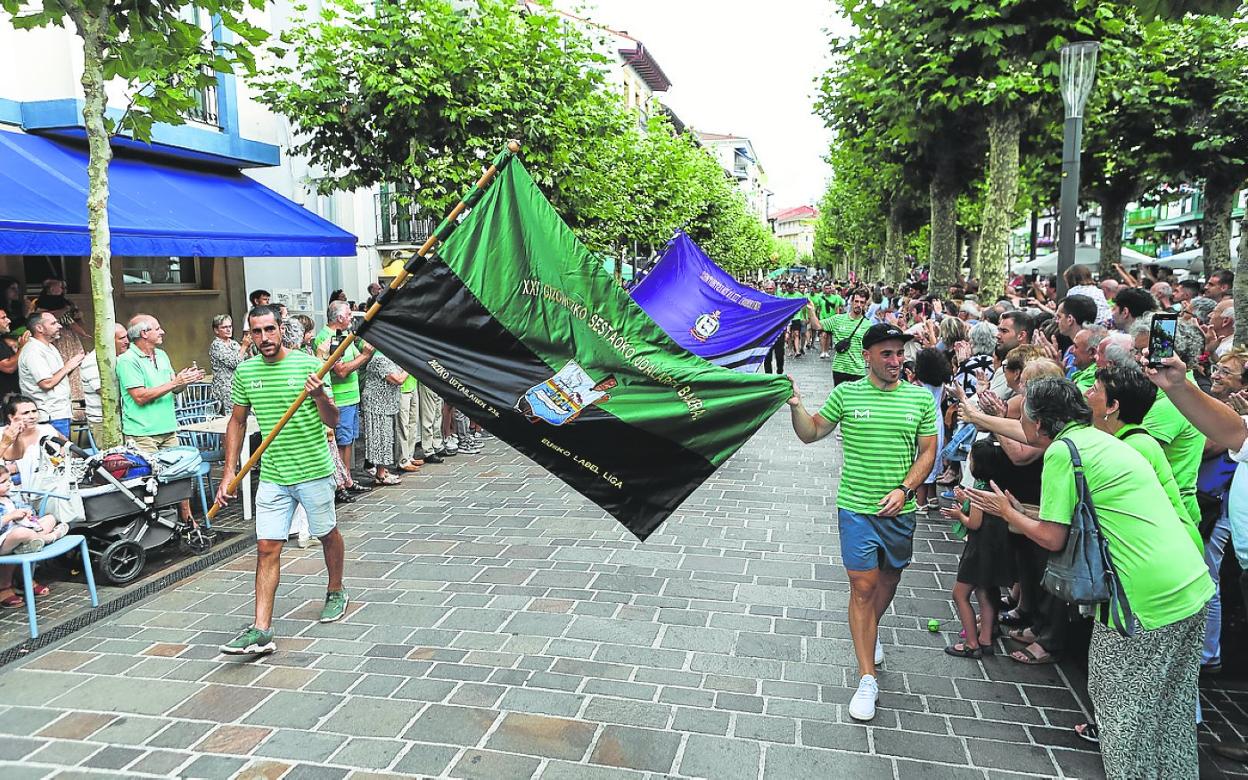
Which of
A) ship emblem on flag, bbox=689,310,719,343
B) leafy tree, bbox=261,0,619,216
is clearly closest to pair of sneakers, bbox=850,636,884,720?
ship emblem on flag, bbox=689,310,719,343

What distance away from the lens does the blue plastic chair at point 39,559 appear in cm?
541

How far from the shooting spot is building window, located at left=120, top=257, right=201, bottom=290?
13367mm

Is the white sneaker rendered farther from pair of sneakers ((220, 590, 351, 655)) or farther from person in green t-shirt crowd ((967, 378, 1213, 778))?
pair of sneakers ((220, 590, 351, 655))

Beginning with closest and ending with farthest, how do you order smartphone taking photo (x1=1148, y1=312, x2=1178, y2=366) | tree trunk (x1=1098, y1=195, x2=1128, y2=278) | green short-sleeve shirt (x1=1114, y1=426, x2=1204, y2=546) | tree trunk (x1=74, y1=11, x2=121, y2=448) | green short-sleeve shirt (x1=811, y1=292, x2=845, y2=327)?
smartphone taking photo (x1=1148, y1=312, x2=1178, y2=366), green short-sleeve shirt (x1=1114, y1=426, x2=1204, y2=546), tree trunk (x1=74, y1=11, x2=121, y2=448), green short-sleeve shirt (x1=811, y1=292, x2=845, y2=327), tree trunk (x1=1098, y1=195, x2=1128, y2=278)

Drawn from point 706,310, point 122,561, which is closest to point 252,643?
point 122,561

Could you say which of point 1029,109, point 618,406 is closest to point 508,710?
point 618,406

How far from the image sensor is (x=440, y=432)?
36.9ft

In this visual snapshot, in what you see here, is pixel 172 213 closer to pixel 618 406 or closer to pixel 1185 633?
pixel 618 406

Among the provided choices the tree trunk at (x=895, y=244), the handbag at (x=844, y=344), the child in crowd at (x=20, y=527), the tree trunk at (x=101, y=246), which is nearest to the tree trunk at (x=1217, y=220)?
the tree trunk at (x=895, y=244)

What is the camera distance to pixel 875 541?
451 centimetres

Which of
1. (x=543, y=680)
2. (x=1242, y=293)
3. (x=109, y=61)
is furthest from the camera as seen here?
(x=109, y=61)

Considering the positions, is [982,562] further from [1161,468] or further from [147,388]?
[147,388]

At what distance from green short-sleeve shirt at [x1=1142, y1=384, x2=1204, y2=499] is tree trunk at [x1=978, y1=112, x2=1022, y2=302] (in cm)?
1052

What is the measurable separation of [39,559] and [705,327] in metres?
6.15
